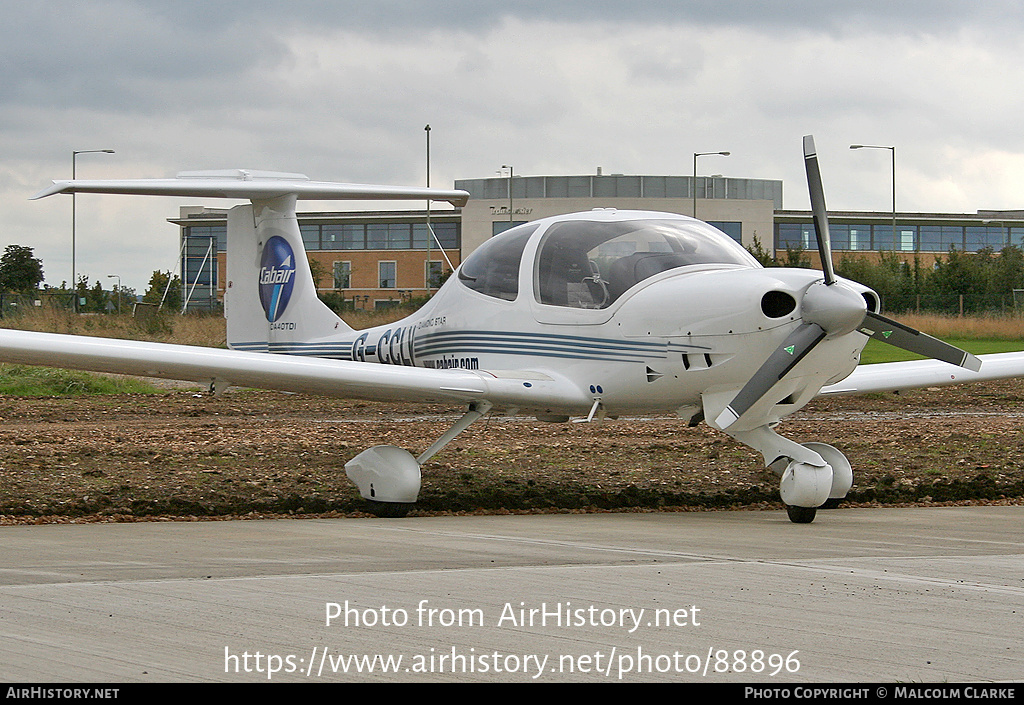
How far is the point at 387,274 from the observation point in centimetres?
8138

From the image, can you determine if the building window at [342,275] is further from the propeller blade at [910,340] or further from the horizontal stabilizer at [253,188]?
the propeller blade at [910,340]

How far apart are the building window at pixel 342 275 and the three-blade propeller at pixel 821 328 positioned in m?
69.1

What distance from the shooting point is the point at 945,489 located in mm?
11023

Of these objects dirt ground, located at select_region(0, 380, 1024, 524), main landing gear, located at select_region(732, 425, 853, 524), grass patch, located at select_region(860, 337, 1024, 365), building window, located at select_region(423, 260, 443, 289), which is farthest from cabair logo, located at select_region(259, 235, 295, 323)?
building window, located at select_region(423, 260, 443, 289)

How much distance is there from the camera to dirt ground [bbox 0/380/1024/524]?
10172 mm

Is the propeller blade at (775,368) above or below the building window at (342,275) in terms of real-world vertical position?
below

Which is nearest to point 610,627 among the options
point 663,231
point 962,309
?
point 663,231

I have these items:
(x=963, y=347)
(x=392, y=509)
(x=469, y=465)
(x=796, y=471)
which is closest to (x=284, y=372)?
(x=392, y=509)

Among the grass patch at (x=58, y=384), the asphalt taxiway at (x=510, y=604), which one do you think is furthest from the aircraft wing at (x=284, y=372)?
the grass patch at (x=58, y=384)

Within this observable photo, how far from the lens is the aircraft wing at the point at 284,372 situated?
8953 mm

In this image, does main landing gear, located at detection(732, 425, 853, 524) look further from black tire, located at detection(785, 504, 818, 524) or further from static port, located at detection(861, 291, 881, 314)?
static port, located at detection(861, 291, 881, 314)

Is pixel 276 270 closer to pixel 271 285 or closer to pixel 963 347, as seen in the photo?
pixel 271 285

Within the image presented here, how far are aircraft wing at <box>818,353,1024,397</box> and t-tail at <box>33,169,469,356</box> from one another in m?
4.43

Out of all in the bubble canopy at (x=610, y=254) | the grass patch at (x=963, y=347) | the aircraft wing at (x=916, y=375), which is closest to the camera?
the bubble canopy at (x=610, y=254)
